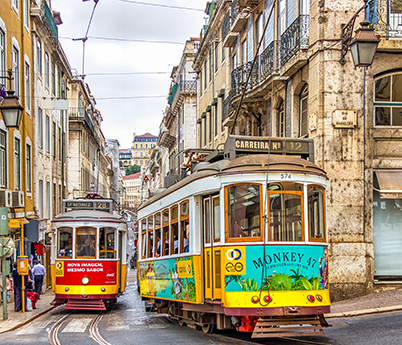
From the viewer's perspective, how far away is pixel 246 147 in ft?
35.7

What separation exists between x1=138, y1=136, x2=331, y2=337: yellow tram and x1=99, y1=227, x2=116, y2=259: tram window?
23.7ft

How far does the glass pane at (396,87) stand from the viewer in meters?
16.5

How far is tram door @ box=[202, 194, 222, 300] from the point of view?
1017 cm

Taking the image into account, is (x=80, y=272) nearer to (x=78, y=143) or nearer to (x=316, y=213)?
(x=316, y=213)

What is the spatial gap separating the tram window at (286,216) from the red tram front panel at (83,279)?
903 cm

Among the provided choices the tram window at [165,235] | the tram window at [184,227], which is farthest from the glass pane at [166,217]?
the tram window at [184,227]

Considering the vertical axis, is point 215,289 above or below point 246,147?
below

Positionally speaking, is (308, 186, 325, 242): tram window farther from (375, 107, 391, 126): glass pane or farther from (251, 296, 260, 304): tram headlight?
(375, 107, 391, 126): glass pane

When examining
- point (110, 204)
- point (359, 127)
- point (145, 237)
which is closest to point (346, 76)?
point (359, 127)

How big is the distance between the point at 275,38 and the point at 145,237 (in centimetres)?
841

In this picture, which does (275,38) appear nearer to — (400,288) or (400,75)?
(400,75)

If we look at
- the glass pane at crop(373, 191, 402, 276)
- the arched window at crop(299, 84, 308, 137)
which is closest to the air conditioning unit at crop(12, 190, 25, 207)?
the arched window at crop(299, 84, 308, 137)

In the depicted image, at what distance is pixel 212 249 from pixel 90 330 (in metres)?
4.33

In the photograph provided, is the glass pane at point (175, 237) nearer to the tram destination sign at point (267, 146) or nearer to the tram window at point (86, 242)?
the tram destination sign at point (267, 146)
